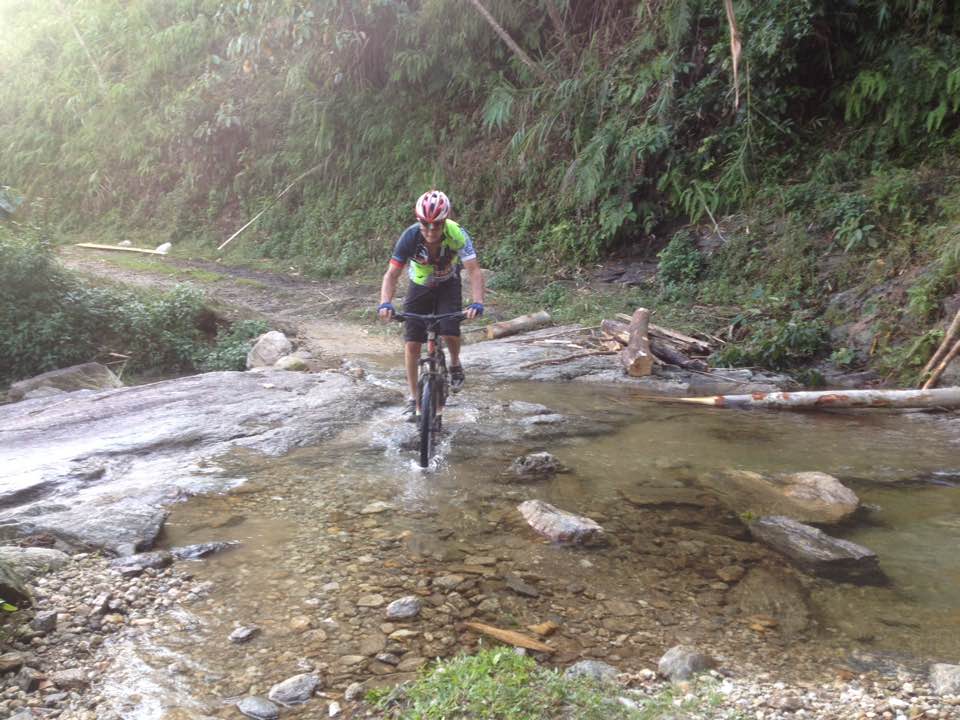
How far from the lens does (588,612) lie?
3.73m

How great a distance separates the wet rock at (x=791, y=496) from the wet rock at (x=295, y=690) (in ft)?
10.5

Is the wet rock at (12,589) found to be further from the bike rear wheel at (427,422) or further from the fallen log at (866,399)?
the fallen log at (866,399)

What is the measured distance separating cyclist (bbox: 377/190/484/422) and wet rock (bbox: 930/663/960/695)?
12.1 ft

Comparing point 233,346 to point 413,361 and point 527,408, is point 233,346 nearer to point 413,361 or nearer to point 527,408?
point 413,361

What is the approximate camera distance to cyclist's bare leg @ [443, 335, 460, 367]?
6.38 m

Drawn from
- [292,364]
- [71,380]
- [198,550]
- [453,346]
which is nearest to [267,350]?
[292,364]

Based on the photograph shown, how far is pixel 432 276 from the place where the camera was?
6.26 meters

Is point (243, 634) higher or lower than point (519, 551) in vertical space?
higher

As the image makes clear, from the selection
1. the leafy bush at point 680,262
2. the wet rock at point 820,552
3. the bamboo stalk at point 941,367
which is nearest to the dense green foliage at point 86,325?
the leafy bush at point 680,262

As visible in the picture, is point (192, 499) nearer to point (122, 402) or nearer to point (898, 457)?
point (122, 402)

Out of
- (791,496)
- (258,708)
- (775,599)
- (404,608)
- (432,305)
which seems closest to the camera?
(258,708)

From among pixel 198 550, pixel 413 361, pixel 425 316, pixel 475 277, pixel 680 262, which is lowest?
pixel 198 550

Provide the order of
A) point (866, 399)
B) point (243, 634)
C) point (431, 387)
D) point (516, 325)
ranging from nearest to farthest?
1. point (243, 634)
2. point (431, 387)
3. point (866, 399)
4. point (516, 325)

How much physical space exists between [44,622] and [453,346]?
3832 mm
